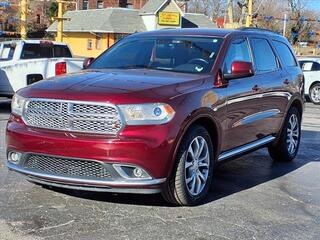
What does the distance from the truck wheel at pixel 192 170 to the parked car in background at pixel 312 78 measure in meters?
15.7

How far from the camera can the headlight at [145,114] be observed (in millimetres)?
5094

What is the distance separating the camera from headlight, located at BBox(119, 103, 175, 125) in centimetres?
509

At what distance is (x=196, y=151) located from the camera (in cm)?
571

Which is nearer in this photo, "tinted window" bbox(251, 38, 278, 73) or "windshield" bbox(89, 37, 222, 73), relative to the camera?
"windshield" bbox(89, 37, 222, 73)

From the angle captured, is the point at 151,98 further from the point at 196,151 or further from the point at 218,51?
the point at 218,51

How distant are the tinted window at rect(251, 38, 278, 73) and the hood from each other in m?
1.52

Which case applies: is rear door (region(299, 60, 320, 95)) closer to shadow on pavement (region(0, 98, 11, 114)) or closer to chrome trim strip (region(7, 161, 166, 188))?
shadow on pavement (region(0, 98, 11, 114))

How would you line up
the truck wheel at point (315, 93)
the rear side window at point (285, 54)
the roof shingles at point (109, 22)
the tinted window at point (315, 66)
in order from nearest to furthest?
the rear side window at point (285, 54) → the truck wheel at point (315, 93) → the tinted window at point (315, 66) → the roof shingles at point (109, 22)

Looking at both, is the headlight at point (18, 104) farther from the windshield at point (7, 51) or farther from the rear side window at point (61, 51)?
the rear side window at point (61, 51)

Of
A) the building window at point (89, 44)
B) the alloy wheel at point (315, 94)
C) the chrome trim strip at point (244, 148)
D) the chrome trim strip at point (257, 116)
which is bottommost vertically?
the building window at point (89, 44)

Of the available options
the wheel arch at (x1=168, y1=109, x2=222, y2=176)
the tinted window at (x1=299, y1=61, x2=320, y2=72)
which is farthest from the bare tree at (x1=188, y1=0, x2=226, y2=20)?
the wheel arch at (x1=168, y1=109, x2=222, y2=176)

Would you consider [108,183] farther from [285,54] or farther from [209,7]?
[209,7]

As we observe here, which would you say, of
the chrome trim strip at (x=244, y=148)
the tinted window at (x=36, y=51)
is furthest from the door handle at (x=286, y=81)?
the tinted window at (x=36, y=51)

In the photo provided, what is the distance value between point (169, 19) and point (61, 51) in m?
39.4
